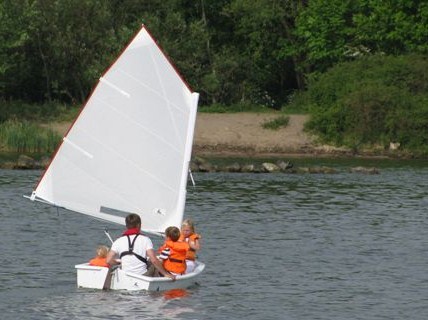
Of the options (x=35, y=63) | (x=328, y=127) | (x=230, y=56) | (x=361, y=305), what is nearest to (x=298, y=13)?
(x=230, y=56)

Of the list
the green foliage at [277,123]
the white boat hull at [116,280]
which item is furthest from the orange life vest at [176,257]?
the green foliage at [277,123]

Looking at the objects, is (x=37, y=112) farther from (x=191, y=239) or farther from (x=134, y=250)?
(x=134, y=250)

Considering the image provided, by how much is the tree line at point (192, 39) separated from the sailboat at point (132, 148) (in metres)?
50.5

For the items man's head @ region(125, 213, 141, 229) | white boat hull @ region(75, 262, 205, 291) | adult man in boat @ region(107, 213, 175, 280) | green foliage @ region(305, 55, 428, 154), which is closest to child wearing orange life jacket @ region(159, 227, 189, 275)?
white boat hull @ region(75, 262, 205, 291)

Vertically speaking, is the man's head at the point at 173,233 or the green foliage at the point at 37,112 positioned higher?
the green foliage at the point at 37,112

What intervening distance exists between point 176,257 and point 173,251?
21 centimetres

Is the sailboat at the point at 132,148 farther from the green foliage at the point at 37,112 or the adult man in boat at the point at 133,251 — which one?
the green foliage at the point at 37,112

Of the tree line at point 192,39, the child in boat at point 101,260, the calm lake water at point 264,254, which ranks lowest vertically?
the calm lake water at point 264,254

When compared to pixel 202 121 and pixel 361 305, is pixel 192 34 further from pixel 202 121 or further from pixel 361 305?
pixel 361 305

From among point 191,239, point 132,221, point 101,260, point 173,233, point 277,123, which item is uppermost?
point 277,123

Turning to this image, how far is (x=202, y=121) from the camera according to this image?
81.4 meters

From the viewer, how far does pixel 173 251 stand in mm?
28984

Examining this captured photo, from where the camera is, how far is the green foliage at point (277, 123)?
3182 inches

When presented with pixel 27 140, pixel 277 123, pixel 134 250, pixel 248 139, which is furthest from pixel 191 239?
pixel 277 123
